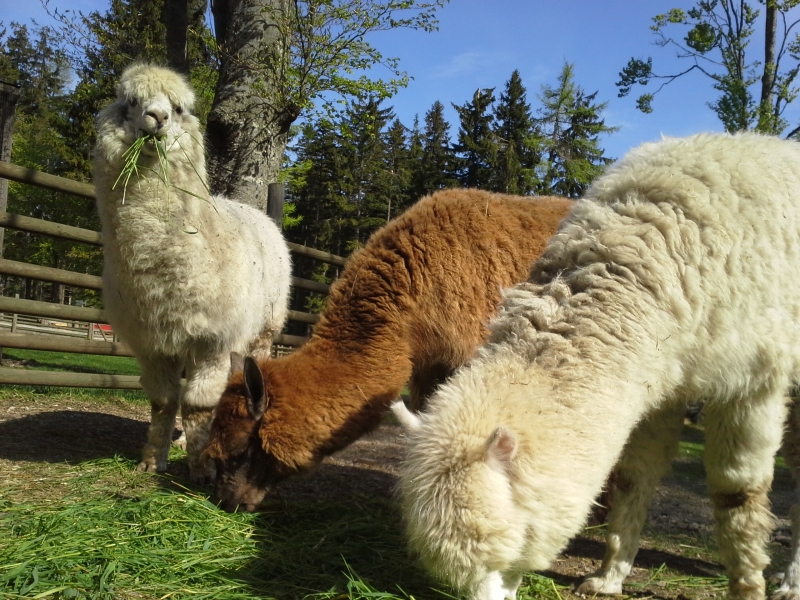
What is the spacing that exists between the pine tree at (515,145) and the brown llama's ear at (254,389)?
24005mm

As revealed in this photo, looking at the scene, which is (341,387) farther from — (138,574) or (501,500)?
(501,500)

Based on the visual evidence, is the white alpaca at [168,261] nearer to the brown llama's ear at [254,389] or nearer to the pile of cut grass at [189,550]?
the pile of cut grass at [189,550]

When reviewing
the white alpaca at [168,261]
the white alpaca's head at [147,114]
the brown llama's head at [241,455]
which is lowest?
the brown llama's head at [241,455]

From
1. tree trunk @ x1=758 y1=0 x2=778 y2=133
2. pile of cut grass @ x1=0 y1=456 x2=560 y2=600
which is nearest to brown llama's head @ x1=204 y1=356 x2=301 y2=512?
pile of cut grass @ x1=0 y1=456 x2=560 y2=600

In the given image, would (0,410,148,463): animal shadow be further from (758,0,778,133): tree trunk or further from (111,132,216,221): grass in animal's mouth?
(758,0,778,133): tree trunk

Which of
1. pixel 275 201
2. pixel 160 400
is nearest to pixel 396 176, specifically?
pixel 275 201

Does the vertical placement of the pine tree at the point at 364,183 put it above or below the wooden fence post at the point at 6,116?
above

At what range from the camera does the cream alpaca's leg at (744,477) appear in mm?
3348

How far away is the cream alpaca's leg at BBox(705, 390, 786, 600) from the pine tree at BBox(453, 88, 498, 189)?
1088 inches

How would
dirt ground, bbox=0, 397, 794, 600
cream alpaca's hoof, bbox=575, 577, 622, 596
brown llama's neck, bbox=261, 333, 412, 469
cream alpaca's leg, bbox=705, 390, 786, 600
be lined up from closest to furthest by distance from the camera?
cream alpaca's leg, bbox=705, 390, 786, 600 < cream alpaca's hoof, bbox=575, 577, 622, 596 < brown llama's neck, bbox=261, 333, 412, 469 < dirt ground, bbox=0, 397, 794, 600

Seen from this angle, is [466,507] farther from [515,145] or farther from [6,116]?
[515,145]

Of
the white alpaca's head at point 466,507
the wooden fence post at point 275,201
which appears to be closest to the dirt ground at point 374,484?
the white alpaca's head at point 466,507

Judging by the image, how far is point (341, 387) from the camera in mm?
4070

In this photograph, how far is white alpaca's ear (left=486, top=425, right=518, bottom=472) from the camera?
2.26 metres
